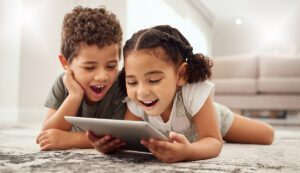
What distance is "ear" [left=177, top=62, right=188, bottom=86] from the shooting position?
105 cm

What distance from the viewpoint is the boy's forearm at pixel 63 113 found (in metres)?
1.18

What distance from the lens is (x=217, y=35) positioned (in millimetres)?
6387

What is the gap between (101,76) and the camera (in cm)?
115

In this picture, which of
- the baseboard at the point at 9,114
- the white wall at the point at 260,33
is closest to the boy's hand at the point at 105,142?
the baseboard at the point at 9,114

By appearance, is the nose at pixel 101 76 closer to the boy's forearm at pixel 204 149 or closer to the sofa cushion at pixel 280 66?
the boy's forearm at pixel 204 149

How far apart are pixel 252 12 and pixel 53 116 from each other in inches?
211

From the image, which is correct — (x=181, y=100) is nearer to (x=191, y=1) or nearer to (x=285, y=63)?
(x=285, y=63)

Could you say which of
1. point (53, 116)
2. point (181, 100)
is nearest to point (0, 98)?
point (53, 116)

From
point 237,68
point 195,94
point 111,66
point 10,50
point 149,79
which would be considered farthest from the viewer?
point 237,68

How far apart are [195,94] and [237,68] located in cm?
283

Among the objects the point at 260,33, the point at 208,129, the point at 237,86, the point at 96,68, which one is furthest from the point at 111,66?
the point at 260,33

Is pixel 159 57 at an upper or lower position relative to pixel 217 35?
lower

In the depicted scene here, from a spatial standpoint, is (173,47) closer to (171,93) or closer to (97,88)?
(171,93)

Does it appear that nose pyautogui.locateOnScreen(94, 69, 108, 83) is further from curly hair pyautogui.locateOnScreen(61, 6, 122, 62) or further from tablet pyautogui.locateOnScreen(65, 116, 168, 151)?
tablet pyautogui.locateOnScreen(65, 116, 168, 151)
